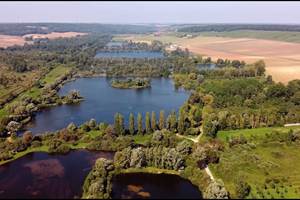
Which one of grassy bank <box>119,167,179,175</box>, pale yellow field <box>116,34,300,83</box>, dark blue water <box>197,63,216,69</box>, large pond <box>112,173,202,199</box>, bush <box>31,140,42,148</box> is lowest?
large pond <box>112,173,202,199</box>

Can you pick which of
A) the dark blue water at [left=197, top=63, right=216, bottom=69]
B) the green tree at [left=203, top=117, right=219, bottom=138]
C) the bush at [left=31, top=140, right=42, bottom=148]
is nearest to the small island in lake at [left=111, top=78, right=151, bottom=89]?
the dark blue water at [left=197, top=63, right=216, bottom=69]

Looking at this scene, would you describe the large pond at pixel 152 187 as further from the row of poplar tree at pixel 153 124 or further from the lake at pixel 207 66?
the lake at pixel 207 66

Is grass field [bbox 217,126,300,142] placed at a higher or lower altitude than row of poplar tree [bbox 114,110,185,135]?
lower

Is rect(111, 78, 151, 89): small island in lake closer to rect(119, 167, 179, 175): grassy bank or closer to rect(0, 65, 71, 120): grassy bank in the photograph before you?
rect(0, 65, 71, 120): grassy bank

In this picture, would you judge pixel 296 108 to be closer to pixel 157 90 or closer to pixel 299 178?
pixel 299 178

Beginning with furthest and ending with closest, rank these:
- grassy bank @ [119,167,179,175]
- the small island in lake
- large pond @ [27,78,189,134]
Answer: the small island in lake < large pond @ [27,78,189,134] < grassy bank @ [119,167,179,175]

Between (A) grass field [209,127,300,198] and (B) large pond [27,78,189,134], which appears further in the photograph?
(B) large pond [27,78,189,134]

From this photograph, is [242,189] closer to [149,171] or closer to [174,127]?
[149,171]
